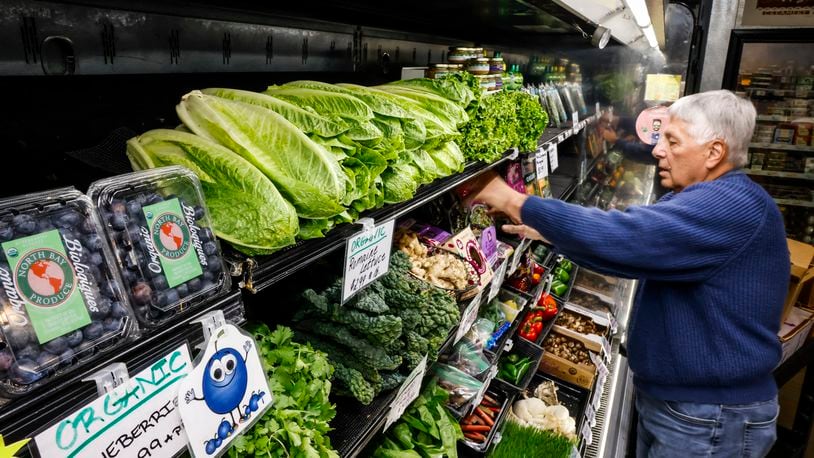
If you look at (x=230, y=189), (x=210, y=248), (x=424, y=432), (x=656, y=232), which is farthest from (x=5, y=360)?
(x=656, y=232)

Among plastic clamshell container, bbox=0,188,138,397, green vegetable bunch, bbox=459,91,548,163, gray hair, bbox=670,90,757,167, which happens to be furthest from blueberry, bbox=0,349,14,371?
gray hair, bbox=670,90,757,167

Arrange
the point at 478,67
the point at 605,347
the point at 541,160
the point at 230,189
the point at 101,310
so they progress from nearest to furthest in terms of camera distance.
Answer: the point at 101,310 → the point at 230,189 → the point at 478,67 → the point at 541,160 → the point at 605,347

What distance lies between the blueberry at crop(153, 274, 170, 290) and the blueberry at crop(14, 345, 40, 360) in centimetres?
18

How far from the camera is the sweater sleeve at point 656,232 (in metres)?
1.79

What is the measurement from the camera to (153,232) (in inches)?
31.8

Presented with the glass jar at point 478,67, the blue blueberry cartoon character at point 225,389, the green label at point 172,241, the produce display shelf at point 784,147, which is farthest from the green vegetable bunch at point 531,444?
the produce display shelf at point 784,147

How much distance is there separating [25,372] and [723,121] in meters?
2.16

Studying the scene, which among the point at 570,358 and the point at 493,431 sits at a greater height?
the point at 493,431

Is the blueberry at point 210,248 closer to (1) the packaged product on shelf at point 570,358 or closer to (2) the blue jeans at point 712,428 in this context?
(2) the blue jeans at point 712,428

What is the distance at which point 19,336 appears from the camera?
0.63 metres

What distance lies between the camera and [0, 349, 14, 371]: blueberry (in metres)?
0.61

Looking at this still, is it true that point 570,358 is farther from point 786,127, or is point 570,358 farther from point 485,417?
point 786,127

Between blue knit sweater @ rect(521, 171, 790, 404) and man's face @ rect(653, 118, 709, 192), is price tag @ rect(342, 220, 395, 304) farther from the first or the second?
man's face @ rect(653, 118, 709, 192)

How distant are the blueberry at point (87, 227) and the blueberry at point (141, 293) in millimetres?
98
